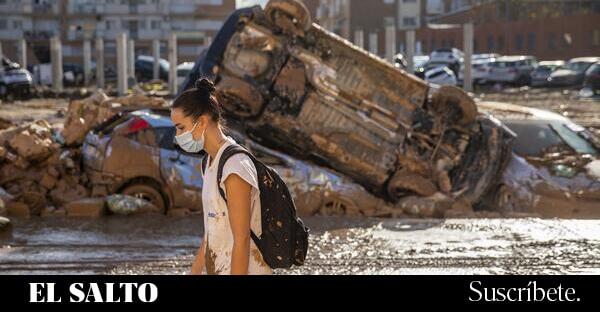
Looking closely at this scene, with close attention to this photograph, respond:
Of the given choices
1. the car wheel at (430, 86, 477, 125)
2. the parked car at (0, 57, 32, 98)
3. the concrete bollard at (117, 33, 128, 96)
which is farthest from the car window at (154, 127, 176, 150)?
the parked car at (0, 57, 32, 98)

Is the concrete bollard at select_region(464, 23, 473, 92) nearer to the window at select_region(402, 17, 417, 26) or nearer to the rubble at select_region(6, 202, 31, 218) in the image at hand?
the rubble at select_region(6, 202, 31, 218)

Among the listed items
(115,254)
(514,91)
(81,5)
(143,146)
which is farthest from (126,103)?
(81,5)

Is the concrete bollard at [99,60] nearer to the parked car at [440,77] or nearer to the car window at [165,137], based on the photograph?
the parked car at [440,77]

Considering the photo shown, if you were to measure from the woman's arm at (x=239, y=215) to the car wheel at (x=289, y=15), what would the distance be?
28.1 feet

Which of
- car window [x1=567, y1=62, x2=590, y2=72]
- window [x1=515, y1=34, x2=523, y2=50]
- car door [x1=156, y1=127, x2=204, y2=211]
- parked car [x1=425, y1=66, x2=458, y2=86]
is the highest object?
car door [x1=156, y1=127, x2=204, y2=211]

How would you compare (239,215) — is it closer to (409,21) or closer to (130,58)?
(130,58)

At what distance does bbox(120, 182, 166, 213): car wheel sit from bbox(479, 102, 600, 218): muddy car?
440 cm

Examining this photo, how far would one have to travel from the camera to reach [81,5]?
88.1 metres

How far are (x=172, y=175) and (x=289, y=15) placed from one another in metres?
2.57

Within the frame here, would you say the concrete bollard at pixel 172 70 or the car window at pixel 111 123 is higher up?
the car window at pixel 111 123

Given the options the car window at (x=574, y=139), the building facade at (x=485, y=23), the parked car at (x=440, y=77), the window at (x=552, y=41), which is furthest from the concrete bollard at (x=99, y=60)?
the car window at (x=574, y=139)

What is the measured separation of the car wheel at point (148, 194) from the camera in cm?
1269
